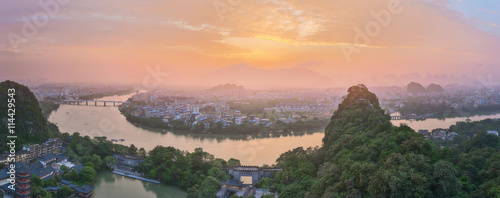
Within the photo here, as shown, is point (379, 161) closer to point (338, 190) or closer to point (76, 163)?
point (338, 190)

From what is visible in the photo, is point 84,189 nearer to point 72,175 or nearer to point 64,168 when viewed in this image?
point 72,175

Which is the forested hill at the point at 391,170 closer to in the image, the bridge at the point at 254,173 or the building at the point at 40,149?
the bridge at the point at 254,173

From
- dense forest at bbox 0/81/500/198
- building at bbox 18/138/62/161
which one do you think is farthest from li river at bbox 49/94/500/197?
building at bbox 18/138/62/161

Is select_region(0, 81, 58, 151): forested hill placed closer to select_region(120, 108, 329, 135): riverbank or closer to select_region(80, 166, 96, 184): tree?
select_region(80, 166, 96, 184): tree

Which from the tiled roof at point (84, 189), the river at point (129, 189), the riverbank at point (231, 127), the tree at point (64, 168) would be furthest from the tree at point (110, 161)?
the riverbank at point (231, 127)
